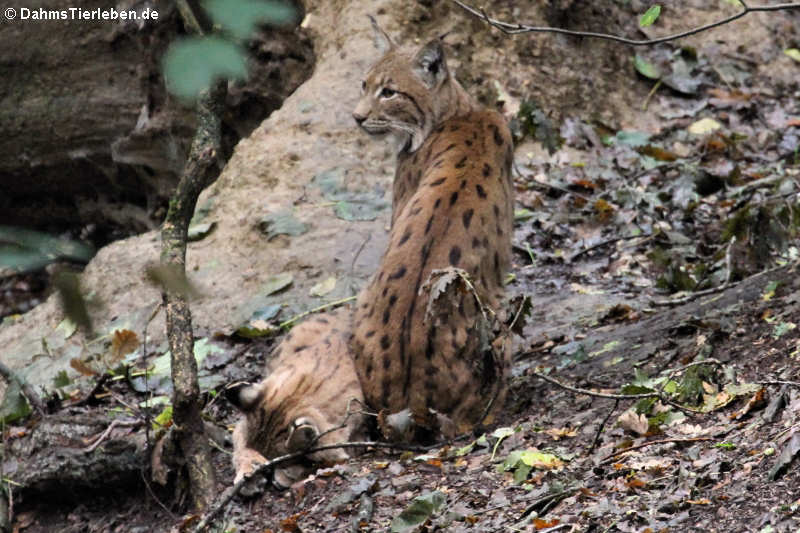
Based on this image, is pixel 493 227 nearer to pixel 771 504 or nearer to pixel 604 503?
pixel 604 503

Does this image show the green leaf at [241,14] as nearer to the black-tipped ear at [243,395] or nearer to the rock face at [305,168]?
the black-tipped ear at [243,395]

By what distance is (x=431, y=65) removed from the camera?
7.02 m

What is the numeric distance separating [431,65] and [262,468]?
3219mm

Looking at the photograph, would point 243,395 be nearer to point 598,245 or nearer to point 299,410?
point 299,410

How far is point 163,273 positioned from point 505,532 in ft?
8.49

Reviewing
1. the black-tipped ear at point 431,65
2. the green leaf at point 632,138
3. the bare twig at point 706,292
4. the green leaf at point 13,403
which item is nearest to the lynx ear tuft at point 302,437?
the green leaf at point 13,403

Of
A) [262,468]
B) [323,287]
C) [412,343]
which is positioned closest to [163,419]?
[262,468]

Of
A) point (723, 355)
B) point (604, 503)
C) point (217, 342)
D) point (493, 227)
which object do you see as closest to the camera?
point (604, 503)

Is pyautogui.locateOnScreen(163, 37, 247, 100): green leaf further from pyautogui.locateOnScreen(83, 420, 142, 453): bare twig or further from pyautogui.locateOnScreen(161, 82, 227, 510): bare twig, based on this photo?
pyautogui.locateOnScreen(83, 420, 142, 453): bare twig

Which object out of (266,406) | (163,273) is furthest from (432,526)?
(163,273)

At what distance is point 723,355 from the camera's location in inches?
191

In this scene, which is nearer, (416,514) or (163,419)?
(416,514)

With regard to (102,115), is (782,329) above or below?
below

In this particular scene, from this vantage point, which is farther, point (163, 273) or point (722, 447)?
point (722, 447)
